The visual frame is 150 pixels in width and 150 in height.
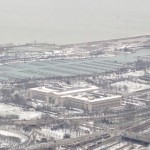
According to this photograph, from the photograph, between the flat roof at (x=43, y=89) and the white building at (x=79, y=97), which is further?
the flat roof at (x=43, y=89)

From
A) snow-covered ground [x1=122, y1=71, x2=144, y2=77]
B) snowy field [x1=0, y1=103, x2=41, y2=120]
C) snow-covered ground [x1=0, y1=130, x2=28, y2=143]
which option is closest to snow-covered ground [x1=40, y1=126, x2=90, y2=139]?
snow-covered ground [x1=0, y1=130, x2=28, y2=143]

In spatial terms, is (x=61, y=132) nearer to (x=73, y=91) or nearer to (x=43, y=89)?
(x=73, y=91)

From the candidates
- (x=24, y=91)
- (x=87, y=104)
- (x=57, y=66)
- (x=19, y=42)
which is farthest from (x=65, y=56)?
(x=87, y=104)

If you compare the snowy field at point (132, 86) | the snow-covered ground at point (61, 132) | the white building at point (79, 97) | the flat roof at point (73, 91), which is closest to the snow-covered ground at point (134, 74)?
the snowy field at point (132, 86)

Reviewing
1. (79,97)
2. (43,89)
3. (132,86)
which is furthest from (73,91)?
(132,86)

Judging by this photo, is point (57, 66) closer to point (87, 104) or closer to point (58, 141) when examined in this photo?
point (87, 104)

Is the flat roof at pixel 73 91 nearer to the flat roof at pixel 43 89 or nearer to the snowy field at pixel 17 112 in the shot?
the flat roof at pixel 43 89
